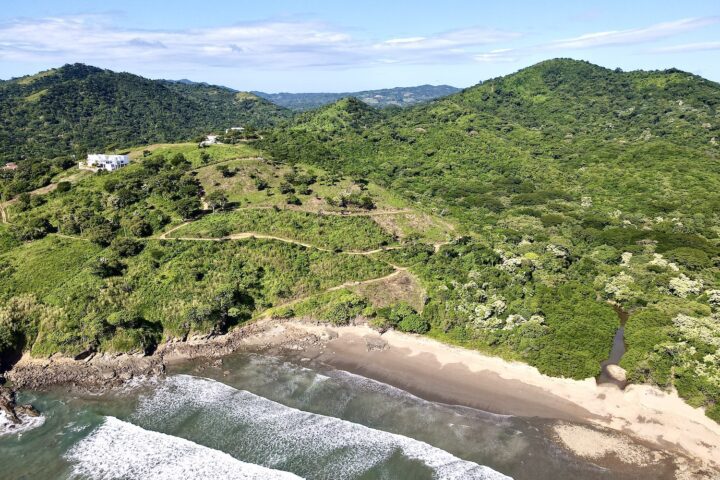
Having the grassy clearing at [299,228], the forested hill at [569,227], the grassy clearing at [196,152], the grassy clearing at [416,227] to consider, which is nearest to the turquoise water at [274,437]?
the forested hill at [569,227]

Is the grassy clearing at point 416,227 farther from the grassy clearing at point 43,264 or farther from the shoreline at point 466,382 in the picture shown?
the grassy clearing at point 43,264

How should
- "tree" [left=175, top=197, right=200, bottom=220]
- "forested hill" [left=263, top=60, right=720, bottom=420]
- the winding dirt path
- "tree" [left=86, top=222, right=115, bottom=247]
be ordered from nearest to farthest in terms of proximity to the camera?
"forested hill" [left=263, top=60, right=720, bottom=420] < "tree" [left=86, top=222, right=115, bottom=247] < the winding dirt path < "tree" [left=175, top=197, right=200, bottom=220]

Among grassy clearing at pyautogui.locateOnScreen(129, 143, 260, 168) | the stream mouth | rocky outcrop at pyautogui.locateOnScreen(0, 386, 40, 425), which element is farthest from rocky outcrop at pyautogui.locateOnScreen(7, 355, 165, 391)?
grassy clearing at pyautogui.locateOnScreen(129, 143, 260, 168)

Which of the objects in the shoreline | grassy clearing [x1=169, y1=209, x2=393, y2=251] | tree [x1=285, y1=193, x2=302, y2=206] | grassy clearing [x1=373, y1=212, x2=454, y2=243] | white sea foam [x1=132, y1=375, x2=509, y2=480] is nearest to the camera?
white sea foam [x1=132, y1=375, x2=509, y2=480]

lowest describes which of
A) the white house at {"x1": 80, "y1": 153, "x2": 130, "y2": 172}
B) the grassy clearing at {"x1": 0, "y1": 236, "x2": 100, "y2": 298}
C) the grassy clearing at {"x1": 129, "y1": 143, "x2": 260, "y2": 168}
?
the grassy clearing at {"x1": 0, "y1": 236, "x2": 100, "y2": 298}

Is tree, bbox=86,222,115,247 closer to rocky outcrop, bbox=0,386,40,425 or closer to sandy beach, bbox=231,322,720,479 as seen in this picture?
rocky outcrop, bbox=0,386,40,425

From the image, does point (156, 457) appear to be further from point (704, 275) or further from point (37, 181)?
point (704, 275)

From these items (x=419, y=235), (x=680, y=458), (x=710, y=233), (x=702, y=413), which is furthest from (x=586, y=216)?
(x=680, y=458)
